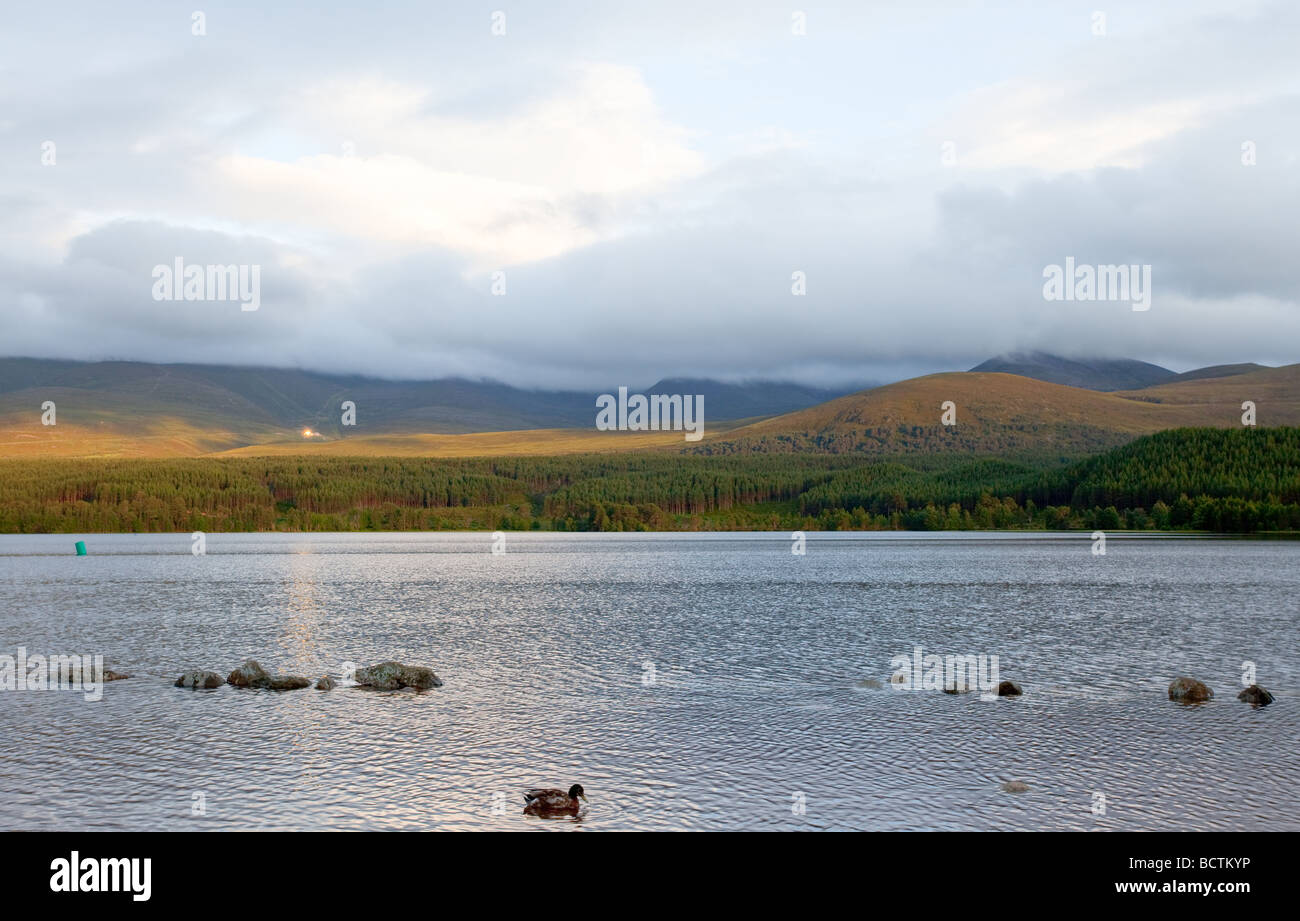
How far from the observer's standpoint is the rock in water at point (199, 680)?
146 ft

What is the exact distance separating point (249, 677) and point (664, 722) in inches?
783

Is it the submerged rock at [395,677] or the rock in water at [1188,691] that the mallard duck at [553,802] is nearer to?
the submerged rock at [395,677]

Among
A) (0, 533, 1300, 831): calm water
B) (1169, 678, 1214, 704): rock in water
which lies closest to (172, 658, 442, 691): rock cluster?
(0, 533, 1300, 831): calm water

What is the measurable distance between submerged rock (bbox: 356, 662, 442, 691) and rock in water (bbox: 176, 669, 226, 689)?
19.7 feet

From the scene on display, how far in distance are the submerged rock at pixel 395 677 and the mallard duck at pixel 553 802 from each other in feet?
63.4

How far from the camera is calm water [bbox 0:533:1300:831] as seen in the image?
26.8 meters

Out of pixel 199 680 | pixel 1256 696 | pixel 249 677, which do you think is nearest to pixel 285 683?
pixel 249 677

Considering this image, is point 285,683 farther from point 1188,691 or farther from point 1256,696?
point 1256,696

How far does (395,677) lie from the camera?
45.4 m
